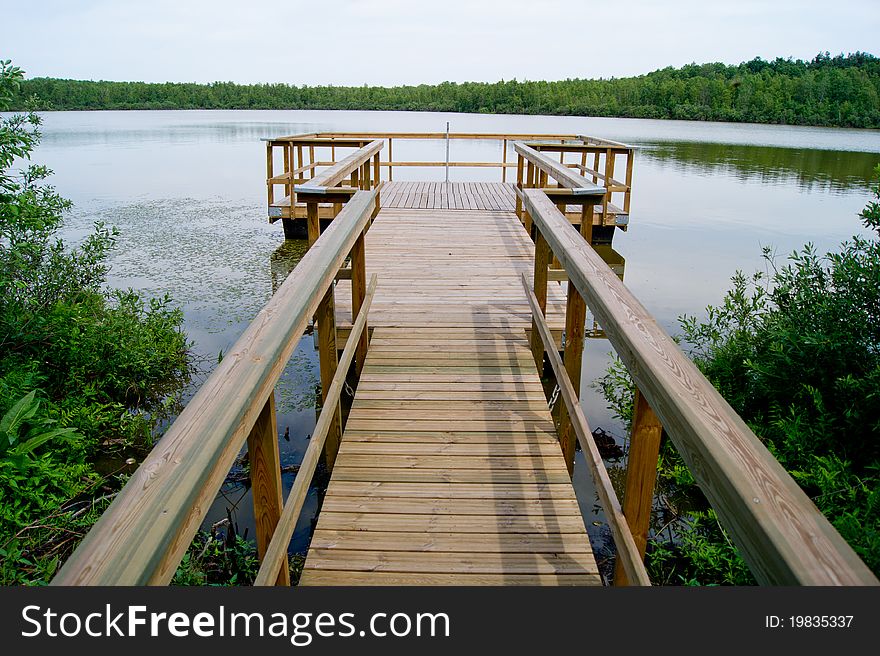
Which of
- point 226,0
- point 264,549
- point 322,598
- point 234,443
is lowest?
point 264,549

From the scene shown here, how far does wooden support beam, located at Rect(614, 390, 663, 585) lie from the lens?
1.80 metres

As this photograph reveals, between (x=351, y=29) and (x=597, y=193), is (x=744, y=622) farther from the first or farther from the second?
(x=351, y=29)

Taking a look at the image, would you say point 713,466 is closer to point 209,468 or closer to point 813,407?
point 209,468

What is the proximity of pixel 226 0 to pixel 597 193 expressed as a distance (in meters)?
17.5

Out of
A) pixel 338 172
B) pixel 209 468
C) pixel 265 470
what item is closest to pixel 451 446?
pixel 265 470

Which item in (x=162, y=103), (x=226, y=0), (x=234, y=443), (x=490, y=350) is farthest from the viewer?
(x=162, y=103)

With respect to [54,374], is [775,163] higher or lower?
higher

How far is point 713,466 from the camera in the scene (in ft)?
3.92

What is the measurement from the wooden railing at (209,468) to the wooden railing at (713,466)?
86 cm

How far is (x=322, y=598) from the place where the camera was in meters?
1.10

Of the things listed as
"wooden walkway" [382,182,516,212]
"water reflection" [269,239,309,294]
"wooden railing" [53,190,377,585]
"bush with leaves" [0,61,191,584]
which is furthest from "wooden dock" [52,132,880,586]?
"water reflection" [269,239,309,294]

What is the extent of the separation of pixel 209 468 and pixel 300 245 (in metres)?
10.5

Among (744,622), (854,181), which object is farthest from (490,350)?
(854,181)

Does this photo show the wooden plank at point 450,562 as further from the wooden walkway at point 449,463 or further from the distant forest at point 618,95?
the distant forest at point 618,95
